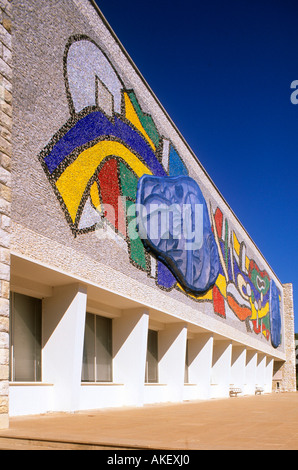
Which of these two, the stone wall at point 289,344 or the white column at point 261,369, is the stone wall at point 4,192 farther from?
the stone wall at point 289,344

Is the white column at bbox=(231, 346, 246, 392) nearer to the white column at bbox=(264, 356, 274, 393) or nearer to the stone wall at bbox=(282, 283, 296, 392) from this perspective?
the white column at bbox=(264, 356, 274, 393)

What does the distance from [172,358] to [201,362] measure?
14.9 feet

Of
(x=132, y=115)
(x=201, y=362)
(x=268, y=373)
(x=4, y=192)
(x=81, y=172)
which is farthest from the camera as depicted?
(x=268, y=373)

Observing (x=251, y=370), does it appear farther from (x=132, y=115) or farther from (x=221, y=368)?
(x=132, y=115)

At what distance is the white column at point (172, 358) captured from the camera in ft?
71.4

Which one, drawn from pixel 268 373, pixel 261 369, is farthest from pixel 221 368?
pixel 268 373

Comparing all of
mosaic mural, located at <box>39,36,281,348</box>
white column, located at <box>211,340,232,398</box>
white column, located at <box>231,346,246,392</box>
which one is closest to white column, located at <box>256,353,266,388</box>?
white column, located at <box>231,346,246,392</box>

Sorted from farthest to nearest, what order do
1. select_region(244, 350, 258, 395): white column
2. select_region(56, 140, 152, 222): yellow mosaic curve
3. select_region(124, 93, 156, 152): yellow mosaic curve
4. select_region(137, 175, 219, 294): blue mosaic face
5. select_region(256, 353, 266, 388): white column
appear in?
select_region(256, 353, 266, 388): white column
select_region(244, 350, 258, 395): white column
select_region(137, 175, 219, 294): blue mosaic face
select_region(124, 93, 156, 152): yellow mosaic curve
select_region(56, 140, 152, 222): yellow mosaic curve

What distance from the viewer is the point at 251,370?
39938 mm

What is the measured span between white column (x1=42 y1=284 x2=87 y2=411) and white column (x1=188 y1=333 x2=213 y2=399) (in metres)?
12.9

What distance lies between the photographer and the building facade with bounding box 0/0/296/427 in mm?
12383

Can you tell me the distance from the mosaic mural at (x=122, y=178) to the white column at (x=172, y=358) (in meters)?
1.75

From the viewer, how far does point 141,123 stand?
1931 centimetres
